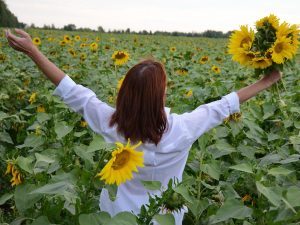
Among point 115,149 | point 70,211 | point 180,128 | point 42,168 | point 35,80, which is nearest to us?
point 115,149

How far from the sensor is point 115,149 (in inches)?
55.6

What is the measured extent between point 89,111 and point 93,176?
0.38 meters

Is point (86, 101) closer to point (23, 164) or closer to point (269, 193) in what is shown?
point (23, 164)

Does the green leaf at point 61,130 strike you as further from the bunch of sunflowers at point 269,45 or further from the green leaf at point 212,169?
the bunch of sunflowers at point 269,45

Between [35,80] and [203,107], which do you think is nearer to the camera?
[203,107]

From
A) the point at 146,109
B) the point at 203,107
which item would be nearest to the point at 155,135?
A: the point at 146,109

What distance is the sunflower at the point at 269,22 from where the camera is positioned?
1.96 metres

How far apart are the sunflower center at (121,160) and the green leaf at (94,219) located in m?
0.16

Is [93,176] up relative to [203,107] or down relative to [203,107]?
down

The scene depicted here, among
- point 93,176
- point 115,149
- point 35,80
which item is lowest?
point 35,80

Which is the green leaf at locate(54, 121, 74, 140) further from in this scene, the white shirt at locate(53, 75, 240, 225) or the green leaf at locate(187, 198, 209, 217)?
the green leaf at locate(187, 198, 209, 217)

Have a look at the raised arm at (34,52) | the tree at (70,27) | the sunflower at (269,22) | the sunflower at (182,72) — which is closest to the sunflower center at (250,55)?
the sunflower at (269,22)

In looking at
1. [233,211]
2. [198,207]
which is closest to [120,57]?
[198,207]

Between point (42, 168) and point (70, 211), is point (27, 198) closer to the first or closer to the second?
point (70, 211)
